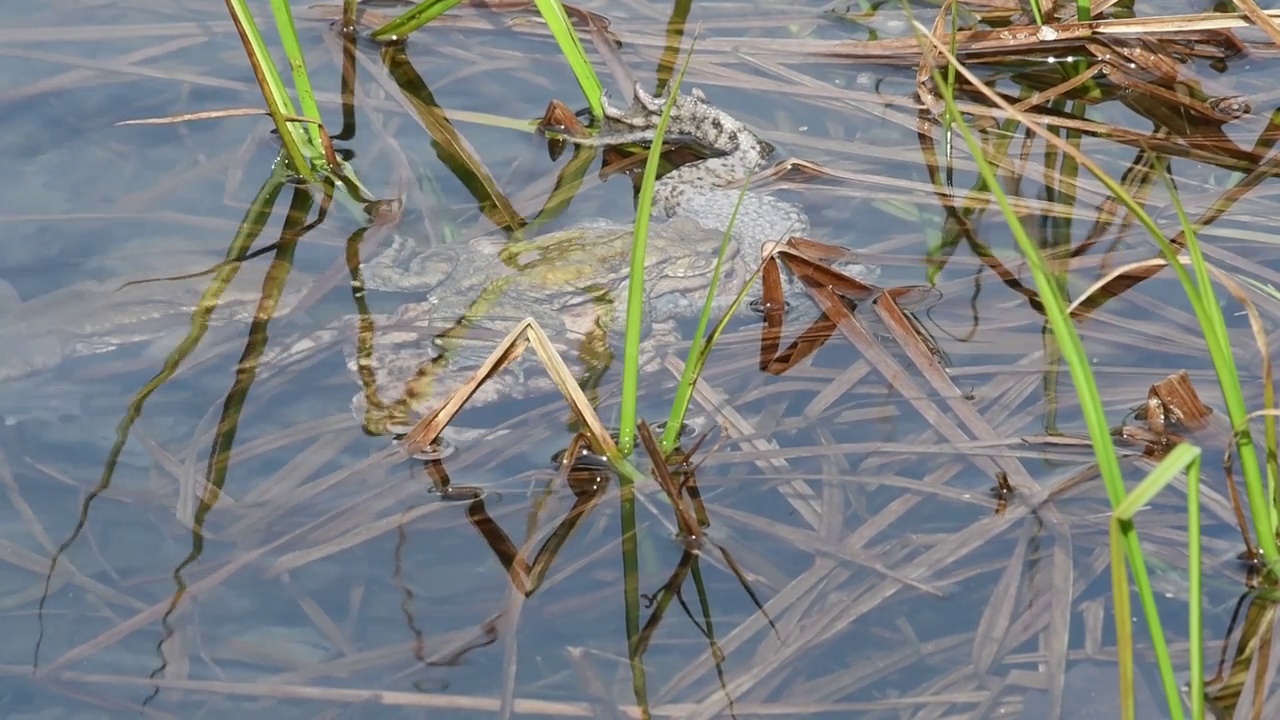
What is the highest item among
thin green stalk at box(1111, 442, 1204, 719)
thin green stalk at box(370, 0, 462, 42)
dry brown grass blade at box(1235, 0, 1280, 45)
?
dry brown grass blade at box(1235, 0, 1280, 45)

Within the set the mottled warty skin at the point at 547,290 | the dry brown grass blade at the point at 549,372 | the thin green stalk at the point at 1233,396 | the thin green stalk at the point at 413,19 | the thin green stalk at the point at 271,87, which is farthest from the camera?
the thin green stalk at the point at 413,19

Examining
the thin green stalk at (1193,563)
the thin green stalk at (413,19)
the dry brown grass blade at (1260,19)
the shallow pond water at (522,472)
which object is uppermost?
the dry brown grass blade at (1260,19)

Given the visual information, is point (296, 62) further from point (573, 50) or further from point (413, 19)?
point (573, 50)

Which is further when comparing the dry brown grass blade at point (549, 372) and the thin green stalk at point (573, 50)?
the thin green stalk at point (573, 50)

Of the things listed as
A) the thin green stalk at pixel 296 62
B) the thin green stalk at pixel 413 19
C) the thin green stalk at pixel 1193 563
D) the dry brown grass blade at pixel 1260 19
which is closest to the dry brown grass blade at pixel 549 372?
the thin green stalk at pixel 1193 563

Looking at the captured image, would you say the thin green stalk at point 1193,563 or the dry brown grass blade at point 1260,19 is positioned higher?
the dry brown grass blade at point 1260,19

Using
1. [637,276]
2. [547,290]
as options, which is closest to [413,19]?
[547,290]

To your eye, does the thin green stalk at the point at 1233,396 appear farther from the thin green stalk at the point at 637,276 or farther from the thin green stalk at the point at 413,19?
the thin green stalk at the point at 413,19

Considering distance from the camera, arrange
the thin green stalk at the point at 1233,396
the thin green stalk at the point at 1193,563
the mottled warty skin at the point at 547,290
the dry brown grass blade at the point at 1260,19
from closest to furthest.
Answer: the thin green stalk at the point at 1193,563 → the thin green stalk at the point at 1233,396 → the mottled warty skin at the point at 547,290 → the dry brown grass blade at the point at 1260,19

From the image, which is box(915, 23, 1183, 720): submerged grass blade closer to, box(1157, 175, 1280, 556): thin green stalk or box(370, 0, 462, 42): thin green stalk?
box(1157, 175, 1280, 556): thin green stalk

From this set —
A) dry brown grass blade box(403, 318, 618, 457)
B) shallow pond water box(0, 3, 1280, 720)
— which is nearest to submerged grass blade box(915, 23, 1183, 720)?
shallow pond water box(0, 3, 1280, 720)

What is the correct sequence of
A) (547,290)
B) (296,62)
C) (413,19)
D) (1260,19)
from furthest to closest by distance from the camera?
(413,19) < (1260,19) < (296,62) < (547,290)
